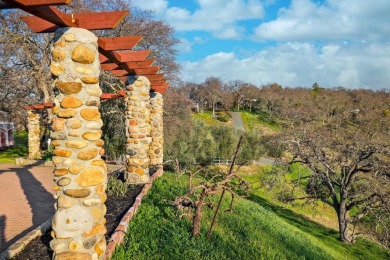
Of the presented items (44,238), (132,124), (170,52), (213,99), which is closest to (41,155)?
(170,52)

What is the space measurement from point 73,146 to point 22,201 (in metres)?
5.90

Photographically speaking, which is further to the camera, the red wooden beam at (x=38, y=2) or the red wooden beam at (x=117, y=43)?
the red wooden beam at (x=117, y=43)

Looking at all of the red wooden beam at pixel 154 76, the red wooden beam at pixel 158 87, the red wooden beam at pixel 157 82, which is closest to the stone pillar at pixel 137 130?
the red wooden beam at pixel 154 76

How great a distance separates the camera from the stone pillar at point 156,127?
11344 mm

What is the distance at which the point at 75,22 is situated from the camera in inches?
168

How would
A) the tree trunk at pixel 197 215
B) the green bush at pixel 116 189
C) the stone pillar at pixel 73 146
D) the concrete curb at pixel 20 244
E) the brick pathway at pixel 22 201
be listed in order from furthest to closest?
the green bush at pixel 116 189, the brick pathway at pixel 22 201, the tree trunk at pixel 197 215, the concrete curb at pixel 20 244, the stone pillar at pixel 73 146

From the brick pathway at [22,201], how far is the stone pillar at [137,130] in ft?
7.97

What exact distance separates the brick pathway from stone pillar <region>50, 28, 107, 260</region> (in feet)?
7.14

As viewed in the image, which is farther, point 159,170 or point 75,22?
point 159,170

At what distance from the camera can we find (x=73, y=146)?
13.9ft

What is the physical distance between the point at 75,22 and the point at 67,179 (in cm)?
220

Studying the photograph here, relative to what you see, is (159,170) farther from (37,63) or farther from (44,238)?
(37,63)

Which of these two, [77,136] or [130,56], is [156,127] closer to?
[130,56]

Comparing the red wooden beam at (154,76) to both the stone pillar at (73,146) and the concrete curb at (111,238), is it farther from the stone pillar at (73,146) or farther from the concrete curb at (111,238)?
the stone pillar at (73,146)
